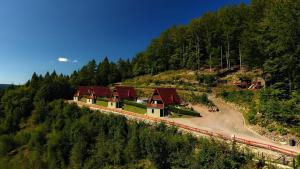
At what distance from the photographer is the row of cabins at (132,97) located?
157 ft

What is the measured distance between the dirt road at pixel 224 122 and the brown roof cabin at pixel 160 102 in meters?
5.19

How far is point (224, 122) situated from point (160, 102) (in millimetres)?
14238

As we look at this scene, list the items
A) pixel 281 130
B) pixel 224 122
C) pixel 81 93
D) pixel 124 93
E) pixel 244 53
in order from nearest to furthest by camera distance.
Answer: pixel 281 130, pixel 224 122, pixel 244 53, pixel 124 93, pixel 81 93

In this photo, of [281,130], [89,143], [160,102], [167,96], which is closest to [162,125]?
[160,102]

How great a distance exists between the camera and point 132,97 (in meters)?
62.4

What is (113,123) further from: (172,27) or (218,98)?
(172,27)

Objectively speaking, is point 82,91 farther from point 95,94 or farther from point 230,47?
point 230,47

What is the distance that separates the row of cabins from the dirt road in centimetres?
555

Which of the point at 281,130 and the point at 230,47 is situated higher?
the point at 230,47

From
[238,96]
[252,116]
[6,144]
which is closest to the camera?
[252,116]

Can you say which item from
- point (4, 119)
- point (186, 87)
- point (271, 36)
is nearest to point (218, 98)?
point (186, 87)

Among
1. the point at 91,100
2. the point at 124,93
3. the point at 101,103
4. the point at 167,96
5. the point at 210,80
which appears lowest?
the point at 101,103

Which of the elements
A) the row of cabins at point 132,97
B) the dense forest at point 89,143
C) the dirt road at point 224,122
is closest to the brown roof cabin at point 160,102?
the row of cabins at point 132,97

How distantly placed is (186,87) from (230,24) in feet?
91.1
